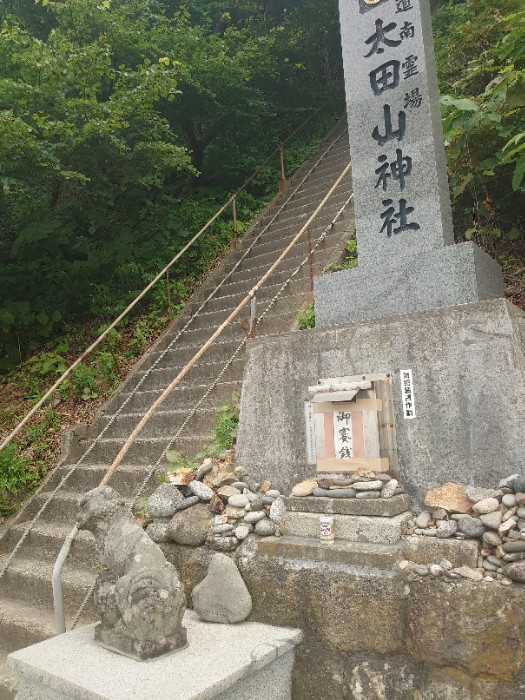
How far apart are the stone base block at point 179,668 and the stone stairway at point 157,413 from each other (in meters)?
1.02

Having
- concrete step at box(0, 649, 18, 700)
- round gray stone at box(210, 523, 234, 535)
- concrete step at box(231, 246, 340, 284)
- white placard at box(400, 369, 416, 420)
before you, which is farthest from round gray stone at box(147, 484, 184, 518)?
concrete step at box(231, 246, 340, 284)

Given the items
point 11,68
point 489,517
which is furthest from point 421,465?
point 11,68

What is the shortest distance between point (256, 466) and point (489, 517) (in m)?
1.64

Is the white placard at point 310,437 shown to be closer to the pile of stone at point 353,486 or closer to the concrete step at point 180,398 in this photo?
the pile of stone at point 353,486

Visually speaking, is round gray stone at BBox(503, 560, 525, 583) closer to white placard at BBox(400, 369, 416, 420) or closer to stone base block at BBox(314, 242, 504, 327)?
white placard at BBox(400, 369, 416, 420)

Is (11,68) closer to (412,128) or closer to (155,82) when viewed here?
(155,82)

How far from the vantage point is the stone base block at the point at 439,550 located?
279 cm

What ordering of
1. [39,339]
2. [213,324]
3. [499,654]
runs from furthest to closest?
[39,339] → [213,324] → [499,654]

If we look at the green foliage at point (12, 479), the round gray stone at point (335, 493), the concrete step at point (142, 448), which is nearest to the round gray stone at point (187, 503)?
the round gray stone at point (335, 493)

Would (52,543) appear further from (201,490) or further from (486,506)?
(486,506)

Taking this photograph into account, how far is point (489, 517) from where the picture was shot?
2818 mm

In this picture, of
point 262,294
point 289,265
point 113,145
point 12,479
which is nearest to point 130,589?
point 12,479

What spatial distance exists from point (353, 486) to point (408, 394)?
0.67m

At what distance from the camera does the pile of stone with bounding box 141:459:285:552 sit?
3.56m
